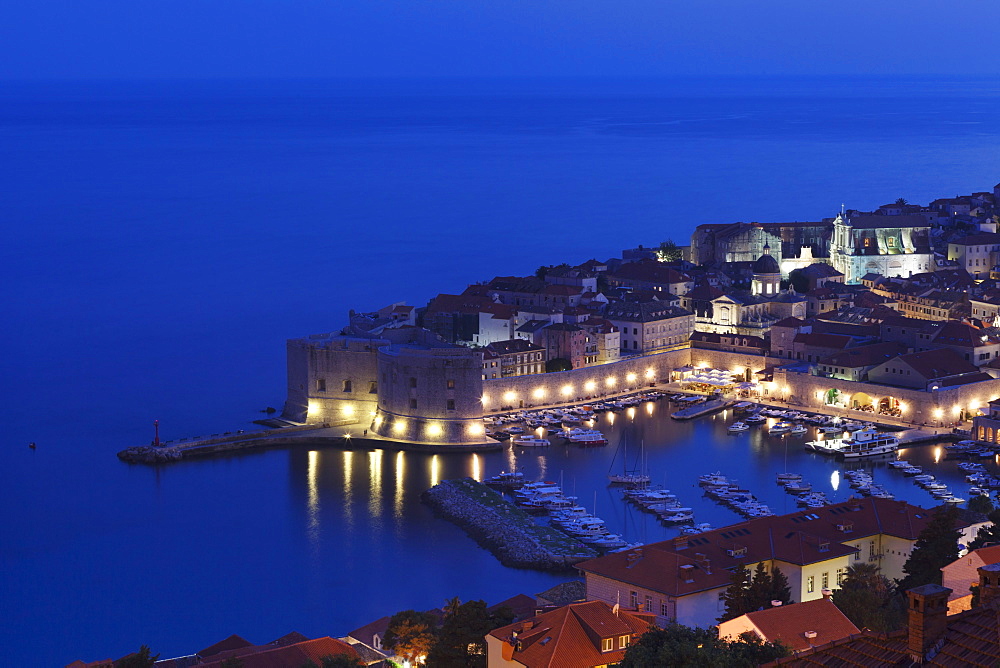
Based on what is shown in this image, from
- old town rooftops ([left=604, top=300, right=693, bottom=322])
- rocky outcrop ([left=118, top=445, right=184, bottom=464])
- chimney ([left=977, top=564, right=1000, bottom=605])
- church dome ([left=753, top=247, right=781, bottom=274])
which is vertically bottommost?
rocky outcrop ([left=118, top=445, right=184, bottom=464])

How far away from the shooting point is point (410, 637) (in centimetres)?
1174

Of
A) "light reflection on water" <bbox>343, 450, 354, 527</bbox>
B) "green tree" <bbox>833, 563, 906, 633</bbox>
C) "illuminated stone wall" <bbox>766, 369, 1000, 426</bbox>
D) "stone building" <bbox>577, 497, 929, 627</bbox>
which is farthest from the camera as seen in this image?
"illuminated stone wall" <bbox>766, 369, 1000, 426</bbox>

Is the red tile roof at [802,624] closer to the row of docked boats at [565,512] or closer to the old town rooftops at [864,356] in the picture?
the row of docked boats at [565,512]

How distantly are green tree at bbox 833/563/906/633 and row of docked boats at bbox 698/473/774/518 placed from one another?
4.58m

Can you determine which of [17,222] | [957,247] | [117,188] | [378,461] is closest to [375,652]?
[378,461]

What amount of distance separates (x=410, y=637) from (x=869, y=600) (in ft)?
10.7

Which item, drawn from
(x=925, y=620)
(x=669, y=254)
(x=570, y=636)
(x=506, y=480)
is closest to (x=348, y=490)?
(x=506, y=480)

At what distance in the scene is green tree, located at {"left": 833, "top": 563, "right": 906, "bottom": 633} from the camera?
10.6 metres

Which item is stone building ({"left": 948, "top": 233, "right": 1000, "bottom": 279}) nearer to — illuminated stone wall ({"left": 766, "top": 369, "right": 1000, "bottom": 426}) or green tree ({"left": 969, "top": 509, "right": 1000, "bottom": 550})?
illuminated stone wall ({"left": 766, "top": 369, "right": 1000, "bottom": 426})

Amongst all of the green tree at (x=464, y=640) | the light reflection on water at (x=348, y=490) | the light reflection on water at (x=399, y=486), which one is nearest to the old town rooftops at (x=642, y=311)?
the light reflection on water at (x=399, y=486)

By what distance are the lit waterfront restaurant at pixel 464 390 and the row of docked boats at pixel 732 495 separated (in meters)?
3.69

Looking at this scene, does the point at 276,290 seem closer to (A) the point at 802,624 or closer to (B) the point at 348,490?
(B) the point at 348,490

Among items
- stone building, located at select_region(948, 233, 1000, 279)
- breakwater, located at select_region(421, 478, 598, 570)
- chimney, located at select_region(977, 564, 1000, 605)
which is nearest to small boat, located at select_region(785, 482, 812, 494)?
breakwater, located at select_region(421, 478, 598, 570)

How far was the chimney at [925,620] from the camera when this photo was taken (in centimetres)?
561
